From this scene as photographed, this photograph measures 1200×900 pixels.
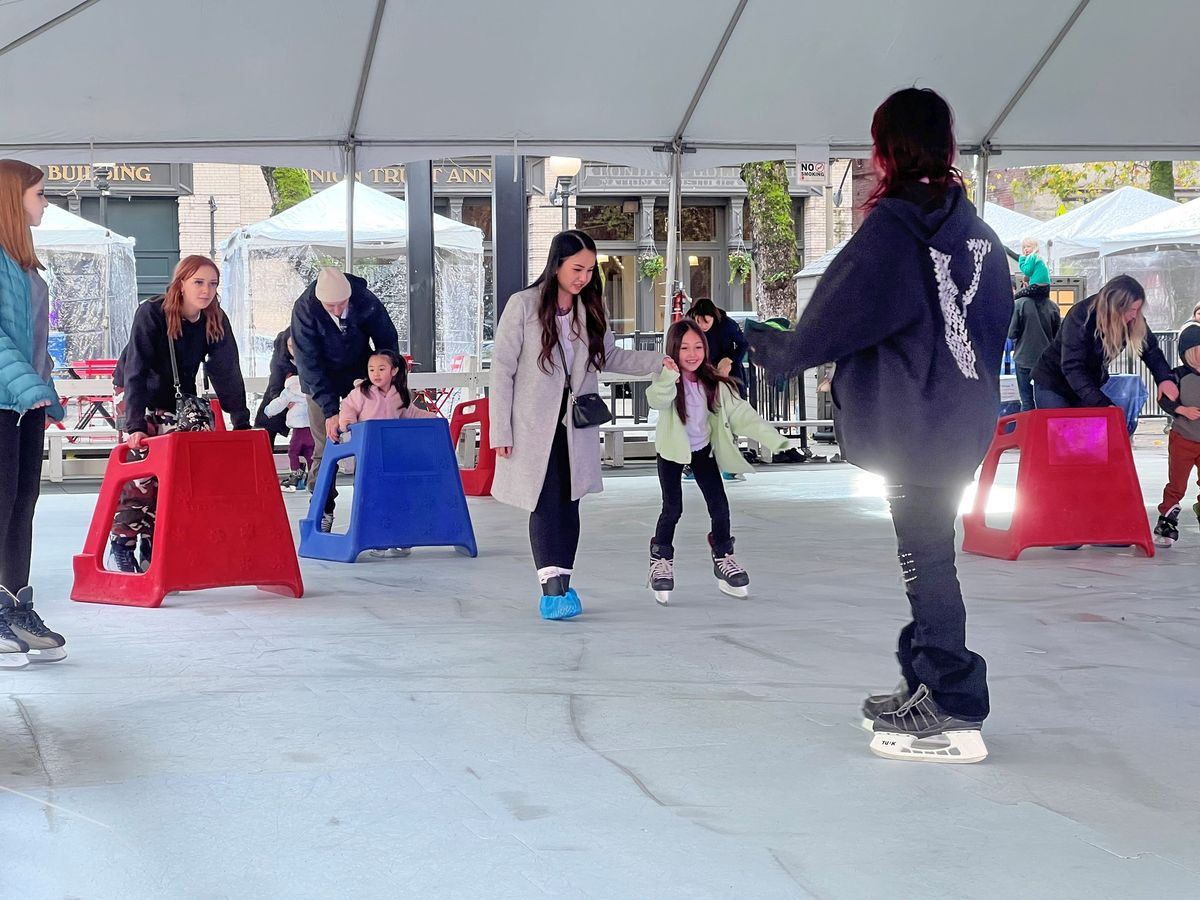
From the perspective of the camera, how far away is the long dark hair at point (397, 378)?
28.4ft

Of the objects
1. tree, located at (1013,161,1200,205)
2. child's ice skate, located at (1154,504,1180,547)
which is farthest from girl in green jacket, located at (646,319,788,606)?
tree, located at (1013,161,1200,205)

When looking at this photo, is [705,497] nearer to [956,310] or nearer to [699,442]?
[699,442]

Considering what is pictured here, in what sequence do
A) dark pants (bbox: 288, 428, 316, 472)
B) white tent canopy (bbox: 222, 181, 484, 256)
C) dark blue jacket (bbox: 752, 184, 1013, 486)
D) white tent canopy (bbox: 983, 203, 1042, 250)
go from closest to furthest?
dark blue jacket (bbox: 752, 184, 1013, 486)
dark pants (bbox: 288, 428, 316, 472)
white tent canopy (bbox: 222, 181, 484, 256)
white tent canopy (bbox: 983, 203, 1042, 250)

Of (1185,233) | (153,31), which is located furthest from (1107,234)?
(153,31)

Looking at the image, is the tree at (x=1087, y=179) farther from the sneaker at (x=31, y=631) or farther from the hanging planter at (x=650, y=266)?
the sneaker at (x=31, y=631)

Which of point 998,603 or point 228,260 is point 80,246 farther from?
point 998,603

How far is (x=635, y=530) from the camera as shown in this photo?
31.8ft

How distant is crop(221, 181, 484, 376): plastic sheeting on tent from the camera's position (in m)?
20.5

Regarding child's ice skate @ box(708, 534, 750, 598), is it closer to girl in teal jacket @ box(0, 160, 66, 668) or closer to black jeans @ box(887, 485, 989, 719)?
black jeans @ box(887, 485, 989, 719)

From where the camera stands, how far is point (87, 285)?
22.1 metres

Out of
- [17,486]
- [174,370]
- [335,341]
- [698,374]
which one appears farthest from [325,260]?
[17,486]

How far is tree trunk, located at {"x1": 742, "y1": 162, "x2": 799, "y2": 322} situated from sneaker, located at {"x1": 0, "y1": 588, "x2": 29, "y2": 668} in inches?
669

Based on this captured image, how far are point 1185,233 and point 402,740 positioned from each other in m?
20.1

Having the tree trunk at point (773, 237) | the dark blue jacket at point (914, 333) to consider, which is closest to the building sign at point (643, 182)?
the tree trunk at point (773, 237)
